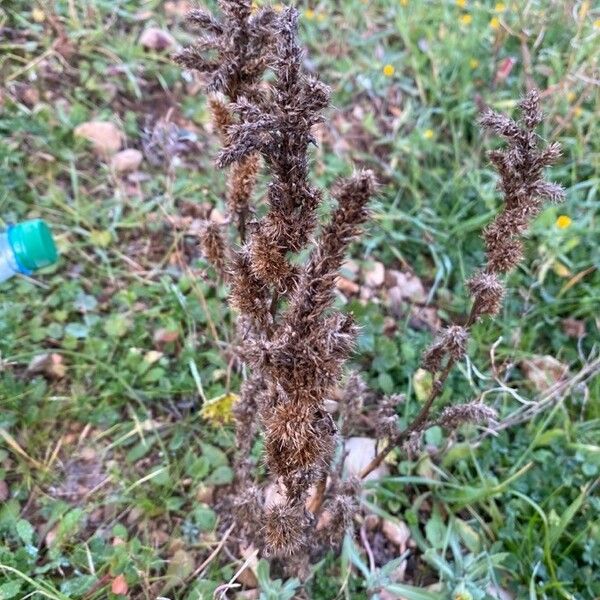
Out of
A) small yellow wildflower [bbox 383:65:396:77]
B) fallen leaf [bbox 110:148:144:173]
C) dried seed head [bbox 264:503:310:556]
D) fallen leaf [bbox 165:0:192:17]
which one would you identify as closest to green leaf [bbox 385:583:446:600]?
dried seed head [bbox 264:503:310:556]

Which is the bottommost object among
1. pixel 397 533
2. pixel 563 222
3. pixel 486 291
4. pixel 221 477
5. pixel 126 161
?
pixel 397 533

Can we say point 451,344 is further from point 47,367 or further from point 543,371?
point 47,367

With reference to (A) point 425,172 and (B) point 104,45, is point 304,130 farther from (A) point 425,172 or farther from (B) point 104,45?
(B) point 104,45

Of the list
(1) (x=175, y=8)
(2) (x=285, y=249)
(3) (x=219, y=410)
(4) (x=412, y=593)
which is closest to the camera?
(2) (x=285, y=249)

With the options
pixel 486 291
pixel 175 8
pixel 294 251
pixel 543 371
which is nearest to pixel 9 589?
pixel 294 251

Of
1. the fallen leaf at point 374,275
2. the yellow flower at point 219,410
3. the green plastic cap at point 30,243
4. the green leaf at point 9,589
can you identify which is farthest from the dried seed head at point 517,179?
the green plastic cap at point 30,243

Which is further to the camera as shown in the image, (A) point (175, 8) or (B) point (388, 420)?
(A) point (175, 8)

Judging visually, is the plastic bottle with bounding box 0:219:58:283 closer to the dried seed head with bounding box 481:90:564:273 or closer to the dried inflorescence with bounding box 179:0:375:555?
the dried inflorescence with bounding box 179:0:375:555
